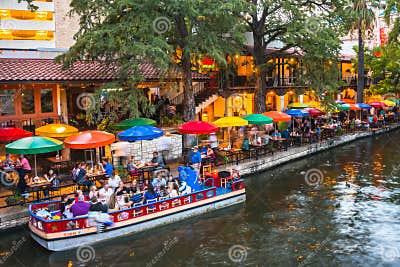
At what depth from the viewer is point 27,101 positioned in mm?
23562

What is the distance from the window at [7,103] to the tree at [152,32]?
345 cm

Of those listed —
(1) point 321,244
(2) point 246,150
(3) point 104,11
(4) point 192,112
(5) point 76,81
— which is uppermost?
(3) point 104,11

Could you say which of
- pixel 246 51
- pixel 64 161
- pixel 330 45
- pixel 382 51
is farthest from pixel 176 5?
pixel 382 51

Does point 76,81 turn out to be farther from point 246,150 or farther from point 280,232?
point 280,232

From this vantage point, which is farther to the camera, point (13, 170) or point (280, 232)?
point (13, 170)

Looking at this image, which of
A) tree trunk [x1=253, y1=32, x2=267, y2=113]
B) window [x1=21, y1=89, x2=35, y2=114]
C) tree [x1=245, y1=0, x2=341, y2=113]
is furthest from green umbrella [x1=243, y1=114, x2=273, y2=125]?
window [x1=21, y1=89, x2=35, y2=114]

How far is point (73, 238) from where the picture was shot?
14180 millimetres

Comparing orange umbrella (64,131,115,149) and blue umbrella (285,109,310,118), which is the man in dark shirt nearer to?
orange umbrella (64,131,115,149)

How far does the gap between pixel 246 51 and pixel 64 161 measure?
61.7 ft

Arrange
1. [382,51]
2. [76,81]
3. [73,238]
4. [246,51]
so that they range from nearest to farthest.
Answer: [73,238] → [76,81] → [246,51] → [382,51]

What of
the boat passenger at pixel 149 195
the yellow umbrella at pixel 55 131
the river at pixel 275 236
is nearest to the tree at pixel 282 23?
the river at pixel 275 236

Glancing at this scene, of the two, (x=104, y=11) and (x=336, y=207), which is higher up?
(x=104, y=11)

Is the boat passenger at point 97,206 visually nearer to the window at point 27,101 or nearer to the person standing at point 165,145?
the person standing at point 165,145

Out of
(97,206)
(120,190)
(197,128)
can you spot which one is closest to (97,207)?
(97,206)
